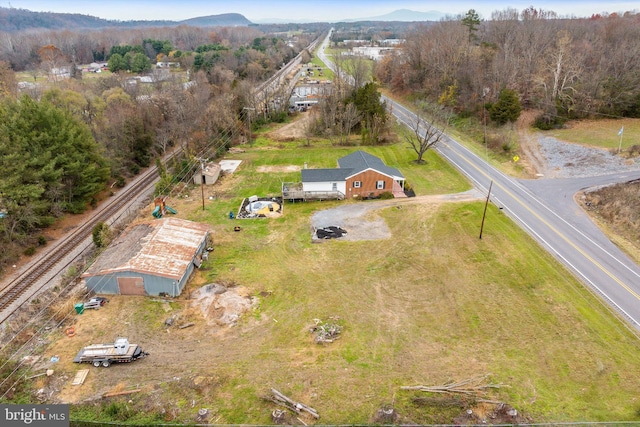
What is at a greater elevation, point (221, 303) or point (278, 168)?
point (278, 168)

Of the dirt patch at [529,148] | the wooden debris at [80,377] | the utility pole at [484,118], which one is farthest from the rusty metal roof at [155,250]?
the utility pole at [484,118]

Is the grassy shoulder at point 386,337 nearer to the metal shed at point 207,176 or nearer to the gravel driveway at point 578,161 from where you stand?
the metal shed at point 207,176

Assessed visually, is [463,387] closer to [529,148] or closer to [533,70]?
[529,148]

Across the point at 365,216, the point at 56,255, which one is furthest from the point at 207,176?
the point at 365,216

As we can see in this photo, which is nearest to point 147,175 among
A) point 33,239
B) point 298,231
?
point 33,239

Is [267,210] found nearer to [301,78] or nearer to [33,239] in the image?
[33,239]

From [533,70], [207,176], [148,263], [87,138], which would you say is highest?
[533,70]

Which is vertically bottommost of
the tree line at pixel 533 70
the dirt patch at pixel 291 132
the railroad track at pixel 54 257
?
the railroad track at pixel 54 257
